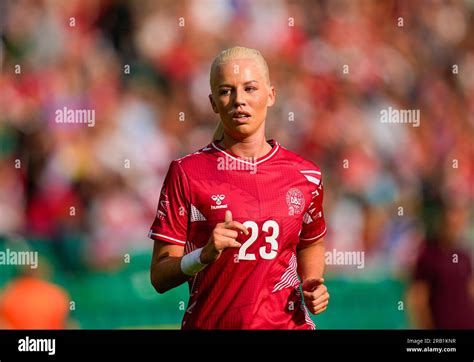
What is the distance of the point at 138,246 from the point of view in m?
5.29

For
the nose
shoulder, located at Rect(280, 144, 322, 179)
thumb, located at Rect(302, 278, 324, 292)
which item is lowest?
thumb, located at Rect(302, 278, 324, 292)

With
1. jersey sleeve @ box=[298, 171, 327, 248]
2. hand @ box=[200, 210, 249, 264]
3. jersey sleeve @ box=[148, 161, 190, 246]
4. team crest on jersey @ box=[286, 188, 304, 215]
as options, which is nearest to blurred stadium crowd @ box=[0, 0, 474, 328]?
jersey sleeve @ box=[298, 171, 327, 248]

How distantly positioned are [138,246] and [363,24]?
2.13 metres

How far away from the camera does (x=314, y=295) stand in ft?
9.90

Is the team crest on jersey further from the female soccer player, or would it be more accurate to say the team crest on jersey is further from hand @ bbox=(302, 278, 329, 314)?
hand @ bbox=(302, 278, 329, 314)

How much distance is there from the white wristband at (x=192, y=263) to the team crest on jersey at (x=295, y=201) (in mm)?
448

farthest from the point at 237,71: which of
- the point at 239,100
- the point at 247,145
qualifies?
the point at 247,145

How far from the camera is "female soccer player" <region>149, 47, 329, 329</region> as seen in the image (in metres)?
3.12

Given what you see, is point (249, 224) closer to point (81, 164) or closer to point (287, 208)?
point (287, 208)

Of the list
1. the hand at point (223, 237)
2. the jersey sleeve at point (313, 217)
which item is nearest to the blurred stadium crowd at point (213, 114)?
the jersey sleeve at point (313, 217)

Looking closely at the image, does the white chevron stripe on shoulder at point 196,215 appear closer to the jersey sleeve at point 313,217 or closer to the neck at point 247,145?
the neck at point 247,145

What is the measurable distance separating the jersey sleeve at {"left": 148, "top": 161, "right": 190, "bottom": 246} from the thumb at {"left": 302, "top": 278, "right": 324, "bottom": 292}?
0.52 meters

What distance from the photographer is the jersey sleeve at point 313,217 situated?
339cm

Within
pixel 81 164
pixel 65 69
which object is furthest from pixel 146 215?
pixel 65 69
